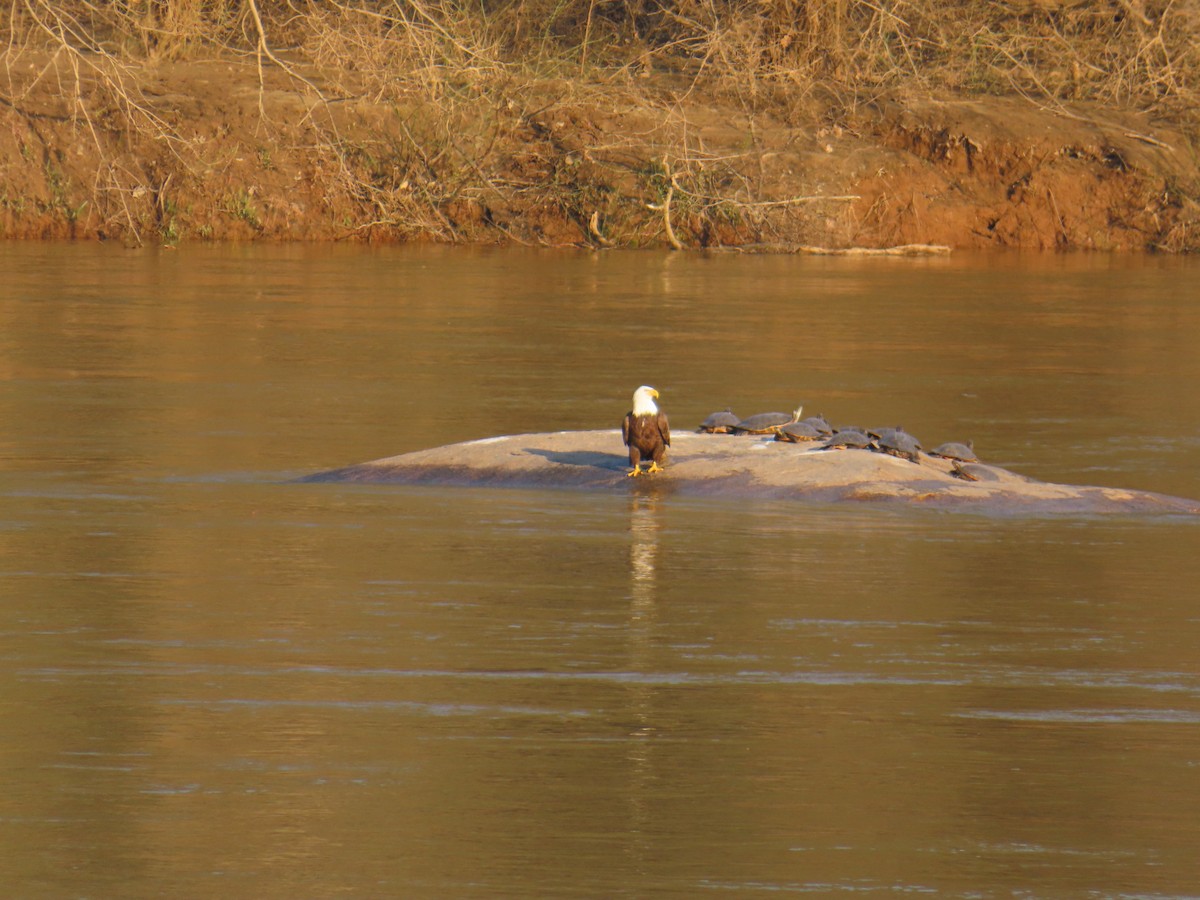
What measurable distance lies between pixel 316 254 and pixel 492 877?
28907 mm

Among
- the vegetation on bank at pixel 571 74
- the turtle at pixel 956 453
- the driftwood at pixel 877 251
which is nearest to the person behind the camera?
the turtle at pixel 956 453

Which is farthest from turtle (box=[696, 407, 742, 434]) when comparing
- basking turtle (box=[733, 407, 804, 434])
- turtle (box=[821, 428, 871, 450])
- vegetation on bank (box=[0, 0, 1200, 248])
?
vegetation on bank (box=[0, 0, 1200, 248])

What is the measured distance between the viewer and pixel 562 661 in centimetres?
895

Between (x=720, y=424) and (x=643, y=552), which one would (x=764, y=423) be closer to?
(x=720, y=424)

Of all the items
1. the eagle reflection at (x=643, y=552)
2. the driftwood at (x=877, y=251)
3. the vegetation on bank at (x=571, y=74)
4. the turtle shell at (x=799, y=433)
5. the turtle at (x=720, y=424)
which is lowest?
the driftwood at (x=877, y=251)

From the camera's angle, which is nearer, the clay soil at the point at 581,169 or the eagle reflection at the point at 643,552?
the eagle reflection at the point at 643,552

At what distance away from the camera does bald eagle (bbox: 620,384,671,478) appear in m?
12.7

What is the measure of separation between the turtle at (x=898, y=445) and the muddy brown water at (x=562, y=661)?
0.85 meters

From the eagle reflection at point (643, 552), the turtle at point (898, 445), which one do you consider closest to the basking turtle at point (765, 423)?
the turtle at point (898, 445)

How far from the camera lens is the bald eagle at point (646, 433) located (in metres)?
12.7

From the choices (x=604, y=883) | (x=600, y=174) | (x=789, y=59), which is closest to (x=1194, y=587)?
(x=604, y=883)

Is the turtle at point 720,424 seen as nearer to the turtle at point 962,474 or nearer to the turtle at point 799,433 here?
the turtle at point 799,433

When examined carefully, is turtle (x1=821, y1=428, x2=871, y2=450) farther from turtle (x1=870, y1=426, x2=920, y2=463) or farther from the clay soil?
the clay soil

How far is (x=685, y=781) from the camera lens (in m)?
7.30
